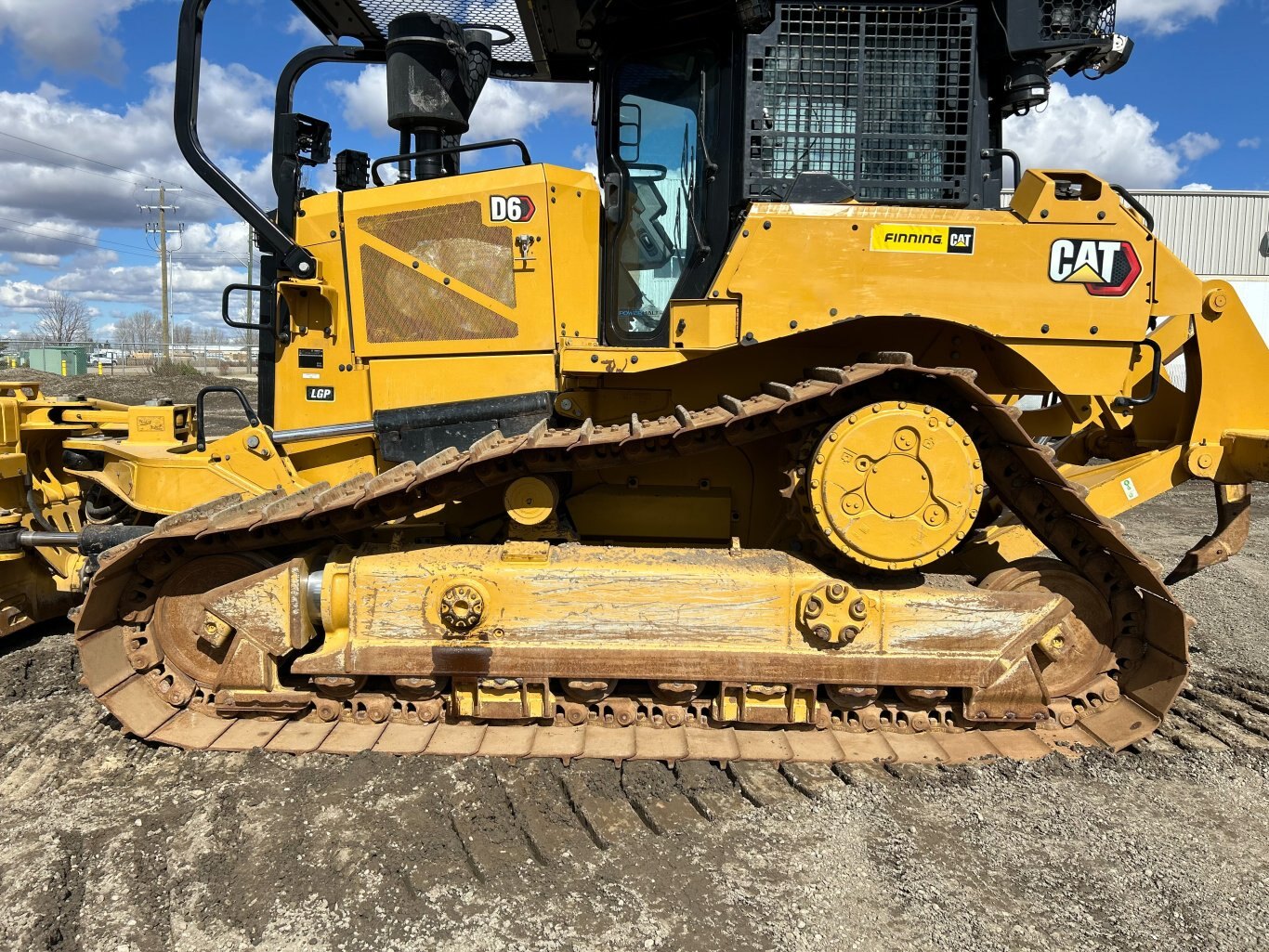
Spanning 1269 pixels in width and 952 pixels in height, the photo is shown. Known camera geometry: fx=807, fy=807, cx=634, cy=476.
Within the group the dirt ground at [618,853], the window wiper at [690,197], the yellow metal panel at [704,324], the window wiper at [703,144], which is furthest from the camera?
the window wiper at [690,197]

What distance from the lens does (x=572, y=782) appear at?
3373 millimetres

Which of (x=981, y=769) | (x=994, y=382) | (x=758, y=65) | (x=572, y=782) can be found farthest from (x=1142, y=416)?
(x=572, y=782)

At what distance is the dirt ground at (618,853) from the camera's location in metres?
2.59

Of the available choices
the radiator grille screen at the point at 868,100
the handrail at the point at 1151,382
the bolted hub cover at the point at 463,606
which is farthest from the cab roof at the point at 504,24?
the handrail at the point at 1151,382

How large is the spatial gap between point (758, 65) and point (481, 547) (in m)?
2.46

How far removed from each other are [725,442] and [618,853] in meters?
1.69

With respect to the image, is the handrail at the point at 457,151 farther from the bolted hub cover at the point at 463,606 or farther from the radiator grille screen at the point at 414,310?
the bolted hub cover at the point at 463,606

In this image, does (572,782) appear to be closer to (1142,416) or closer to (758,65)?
(758,65)

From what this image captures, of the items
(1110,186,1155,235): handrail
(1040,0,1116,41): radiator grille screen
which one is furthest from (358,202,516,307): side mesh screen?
(1110,186,1155,235): handrail

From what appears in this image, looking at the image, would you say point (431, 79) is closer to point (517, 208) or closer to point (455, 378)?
point (517, 208)

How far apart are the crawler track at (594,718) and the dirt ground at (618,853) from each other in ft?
0.37

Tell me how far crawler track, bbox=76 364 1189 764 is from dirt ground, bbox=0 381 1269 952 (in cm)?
11

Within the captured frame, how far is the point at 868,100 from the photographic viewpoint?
3553 mm

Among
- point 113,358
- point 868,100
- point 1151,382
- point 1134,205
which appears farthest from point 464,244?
point 113,358
